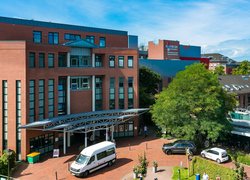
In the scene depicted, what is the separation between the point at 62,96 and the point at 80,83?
3.21 meters

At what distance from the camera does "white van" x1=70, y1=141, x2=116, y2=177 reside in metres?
27.3

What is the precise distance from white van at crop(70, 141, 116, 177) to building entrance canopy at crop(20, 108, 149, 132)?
572cm

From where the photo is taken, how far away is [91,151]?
28.1 meters

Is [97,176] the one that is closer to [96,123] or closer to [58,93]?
[96,123]

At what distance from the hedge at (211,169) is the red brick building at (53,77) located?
16.8 m

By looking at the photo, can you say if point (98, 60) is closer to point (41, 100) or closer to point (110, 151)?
point (41, 100)

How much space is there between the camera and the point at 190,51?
82.1 m

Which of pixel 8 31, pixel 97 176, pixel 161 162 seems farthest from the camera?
pixel 8 31

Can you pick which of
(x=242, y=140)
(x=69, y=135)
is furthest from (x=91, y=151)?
(x=242, y=140)

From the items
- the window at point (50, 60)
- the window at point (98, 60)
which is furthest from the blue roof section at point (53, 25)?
the window at point (50, 60)

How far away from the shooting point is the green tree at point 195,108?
109 feet

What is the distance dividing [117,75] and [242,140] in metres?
18.6

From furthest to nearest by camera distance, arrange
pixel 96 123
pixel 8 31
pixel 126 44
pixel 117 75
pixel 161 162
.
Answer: pixel 126 44 → pixel 117 75 → pixel 8 31 → pixel 96 123 → pixel 161 162

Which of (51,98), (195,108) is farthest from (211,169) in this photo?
(51,98)
